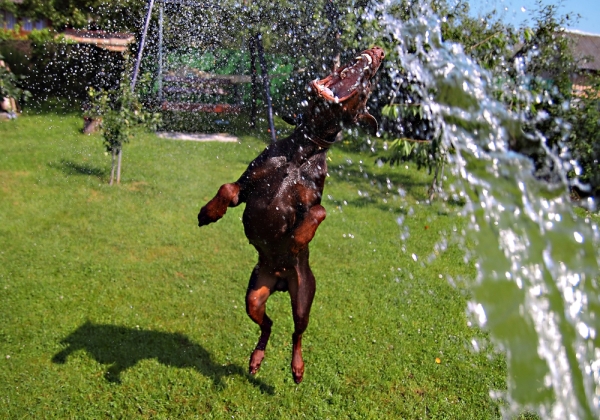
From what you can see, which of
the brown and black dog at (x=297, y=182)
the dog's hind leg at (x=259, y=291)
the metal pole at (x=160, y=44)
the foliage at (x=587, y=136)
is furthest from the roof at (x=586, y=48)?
the dog's hind leg at (x=259, y=291)

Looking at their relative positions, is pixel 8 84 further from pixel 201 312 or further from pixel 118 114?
pixel 201 312

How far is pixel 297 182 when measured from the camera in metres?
3.36

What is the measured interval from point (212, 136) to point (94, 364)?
8.60m

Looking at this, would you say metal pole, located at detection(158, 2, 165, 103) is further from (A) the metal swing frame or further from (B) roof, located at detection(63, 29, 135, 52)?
(B) roof, located at detection(63, 29, 135, 52)

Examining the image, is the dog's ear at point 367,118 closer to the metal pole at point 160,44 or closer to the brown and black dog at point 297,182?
the brown and black dog at point 297,182

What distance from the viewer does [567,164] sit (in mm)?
9609

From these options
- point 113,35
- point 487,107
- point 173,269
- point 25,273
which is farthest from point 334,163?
point 25,273

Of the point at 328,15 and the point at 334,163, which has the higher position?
the point at 328,15

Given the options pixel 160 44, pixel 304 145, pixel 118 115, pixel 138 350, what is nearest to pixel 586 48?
pixel 160 44

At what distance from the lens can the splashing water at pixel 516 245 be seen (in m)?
3.67

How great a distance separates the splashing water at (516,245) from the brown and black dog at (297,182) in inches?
69.3

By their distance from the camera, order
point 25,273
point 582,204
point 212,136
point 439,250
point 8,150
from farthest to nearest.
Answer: point 212,136 → point 8,150 → point 582,204 → point 439,250 → point 25,273

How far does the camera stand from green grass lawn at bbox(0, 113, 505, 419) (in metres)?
4.55

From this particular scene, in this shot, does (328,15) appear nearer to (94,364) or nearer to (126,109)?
(126,109)
